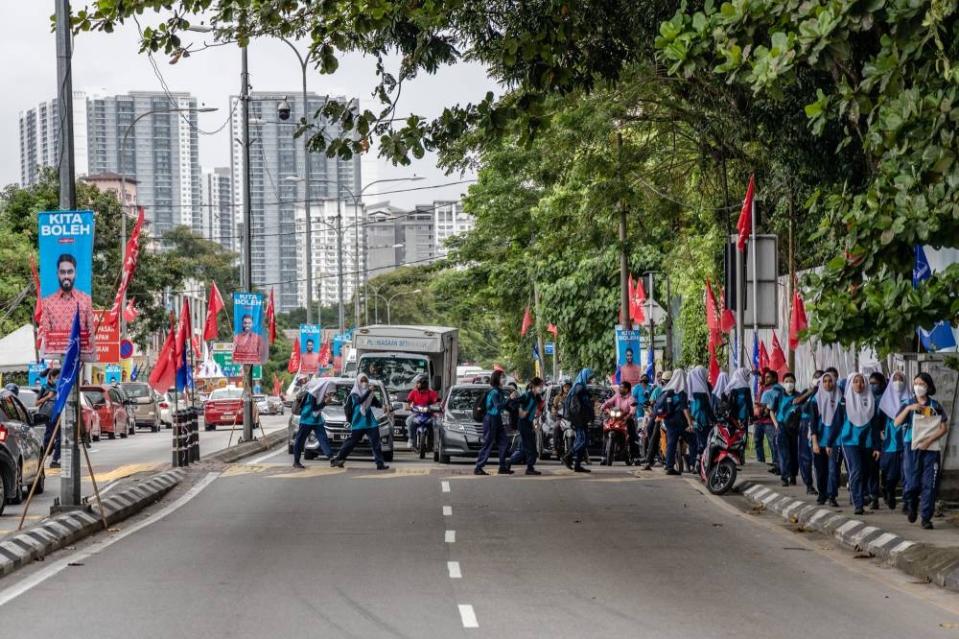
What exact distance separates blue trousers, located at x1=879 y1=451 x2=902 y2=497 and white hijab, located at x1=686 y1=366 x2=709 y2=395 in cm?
623

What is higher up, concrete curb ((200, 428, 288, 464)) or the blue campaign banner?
the blue campaign banner

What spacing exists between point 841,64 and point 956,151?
7.08 feet

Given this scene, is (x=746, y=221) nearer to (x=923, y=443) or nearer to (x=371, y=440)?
(x=371, y=440)

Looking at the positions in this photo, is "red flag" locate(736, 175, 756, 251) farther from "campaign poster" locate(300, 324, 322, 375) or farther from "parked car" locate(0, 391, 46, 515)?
"campaign poster" locate(300, 324, 322, 375)

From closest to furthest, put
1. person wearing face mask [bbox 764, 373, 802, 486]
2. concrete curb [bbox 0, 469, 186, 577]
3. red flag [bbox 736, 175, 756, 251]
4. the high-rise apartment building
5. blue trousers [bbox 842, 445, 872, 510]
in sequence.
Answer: concrete curb [bbox 0, 469, 186, 577] → blue trousers [bbox 842, 445, 872, 510] → person wearing face mask [bbox 764, 373, 802, 486] → red flag [bbox 736, 175, 756, 251] → the high-rise apartment building

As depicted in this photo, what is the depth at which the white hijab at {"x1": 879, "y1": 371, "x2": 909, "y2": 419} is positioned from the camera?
17.3m

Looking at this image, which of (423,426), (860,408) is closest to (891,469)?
(860,408)

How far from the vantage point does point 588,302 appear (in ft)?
162

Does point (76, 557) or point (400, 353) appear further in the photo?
point (400, 353)

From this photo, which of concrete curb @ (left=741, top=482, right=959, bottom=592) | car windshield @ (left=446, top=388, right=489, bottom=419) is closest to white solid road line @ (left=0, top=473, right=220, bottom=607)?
concrete curb @ (left=741, top=482, right=959, bottom=592)

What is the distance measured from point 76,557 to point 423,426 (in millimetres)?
17426

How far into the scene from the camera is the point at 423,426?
105ft

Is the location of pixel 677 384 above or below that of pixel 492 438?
above

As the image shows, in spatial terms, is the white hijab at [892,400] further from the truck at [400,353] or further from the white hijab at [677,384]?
the truck at [400,353]
